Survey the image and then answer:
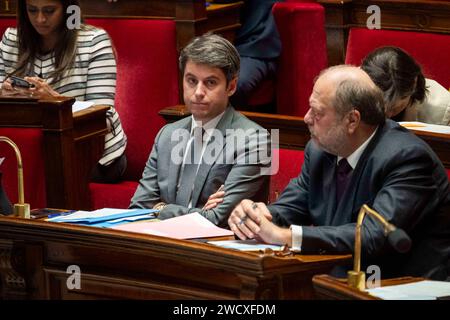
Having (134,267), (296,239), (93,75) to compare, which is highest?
(93,75)

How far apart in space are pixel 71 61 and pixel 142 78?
393 mm

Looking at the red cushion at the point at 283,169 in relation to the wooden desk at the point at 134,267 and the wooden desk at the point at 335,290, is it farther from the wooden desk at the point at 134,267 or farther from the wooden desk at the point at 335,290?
the wooden desk at the point at 335,290

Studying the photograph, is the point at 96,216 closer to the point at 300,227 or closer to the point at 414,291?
the point at 300,227

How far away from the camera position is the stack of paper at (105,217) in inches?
110

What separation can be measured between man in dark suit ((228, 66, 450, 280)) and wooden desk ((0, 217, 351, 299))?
0.10m

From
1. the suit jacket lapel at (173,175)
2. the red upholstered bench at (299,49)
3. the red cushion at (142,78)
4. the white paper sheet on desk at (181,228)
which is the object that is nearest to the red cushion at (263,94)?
the red upholstered bench at (299,49)

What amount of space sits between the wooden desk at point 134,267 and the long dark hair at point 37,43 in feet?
4.58

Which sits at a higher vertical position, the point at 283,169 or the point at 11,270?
the point at 283,169

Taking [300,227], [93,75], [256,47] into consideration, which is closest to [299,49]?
[256,47]

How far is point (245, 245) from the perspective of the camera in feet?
8.34

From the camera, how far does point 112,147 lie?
13.5ft

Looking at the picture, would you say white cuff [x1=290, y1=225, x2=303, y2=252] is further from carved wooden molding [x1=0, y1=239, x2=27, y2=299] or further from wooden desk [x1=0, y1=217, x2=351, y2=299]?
carved wooden molding [x1=0, y1=239, x2=27, y2=299]

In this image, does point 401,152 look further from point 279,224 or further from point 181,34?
point 181,34

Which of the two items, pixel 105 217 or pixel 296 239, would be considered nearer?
pixel 296 239
